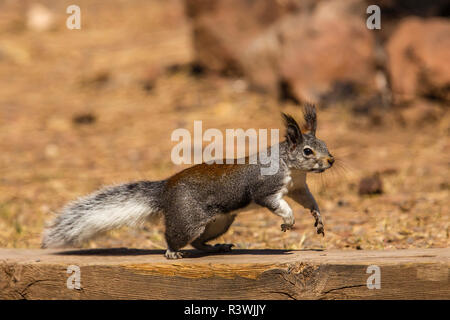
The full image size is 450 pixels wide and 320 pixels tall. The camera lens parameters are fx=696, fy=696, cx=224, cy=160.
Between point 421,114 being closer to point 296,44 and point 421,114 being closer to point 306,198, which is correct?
point 296,44

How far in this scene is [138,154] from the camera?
8.16 m

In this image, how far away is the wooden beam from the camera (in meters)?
3.51

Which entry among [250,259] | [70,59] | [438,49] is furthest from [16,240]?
[70,59]

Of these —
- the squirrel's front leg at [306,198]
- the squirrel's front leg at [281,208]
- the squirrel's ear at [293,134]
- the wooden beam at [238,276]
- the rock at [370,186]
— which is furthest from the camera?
the rock at [370,186]

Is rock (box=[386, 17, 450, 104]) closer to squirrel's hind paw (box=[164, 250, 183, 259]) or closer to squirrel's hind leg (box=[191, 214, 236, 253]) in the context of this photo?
squirrel's hind leg (box=[191, 214, 236, 253])

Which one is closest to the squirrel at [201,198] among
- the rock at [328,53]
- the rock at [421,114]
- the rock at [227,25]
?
the rock at [421,114]

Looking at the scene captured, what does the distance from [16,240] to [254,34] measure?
215 inches

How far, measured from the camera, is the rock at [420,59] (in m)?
8.13

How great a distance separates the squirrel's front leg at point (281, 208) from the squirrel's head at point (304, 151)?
0.22 metres

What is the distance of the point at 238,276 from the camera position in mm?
3684

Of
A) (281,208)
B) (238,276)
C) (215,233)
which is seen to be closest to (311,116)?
(281,208)

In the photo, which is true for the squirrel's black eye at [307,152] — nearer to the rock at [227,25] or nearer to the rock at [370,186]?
the rock at [370,186]

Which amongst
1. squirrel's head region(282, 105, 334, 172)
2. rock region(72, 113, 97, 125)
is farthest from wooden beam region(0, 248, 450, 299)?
rock region(72, 113, 97, 125)

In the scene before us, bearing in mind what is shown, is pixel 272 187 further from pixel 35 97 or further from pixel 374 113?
pixel 35 97
